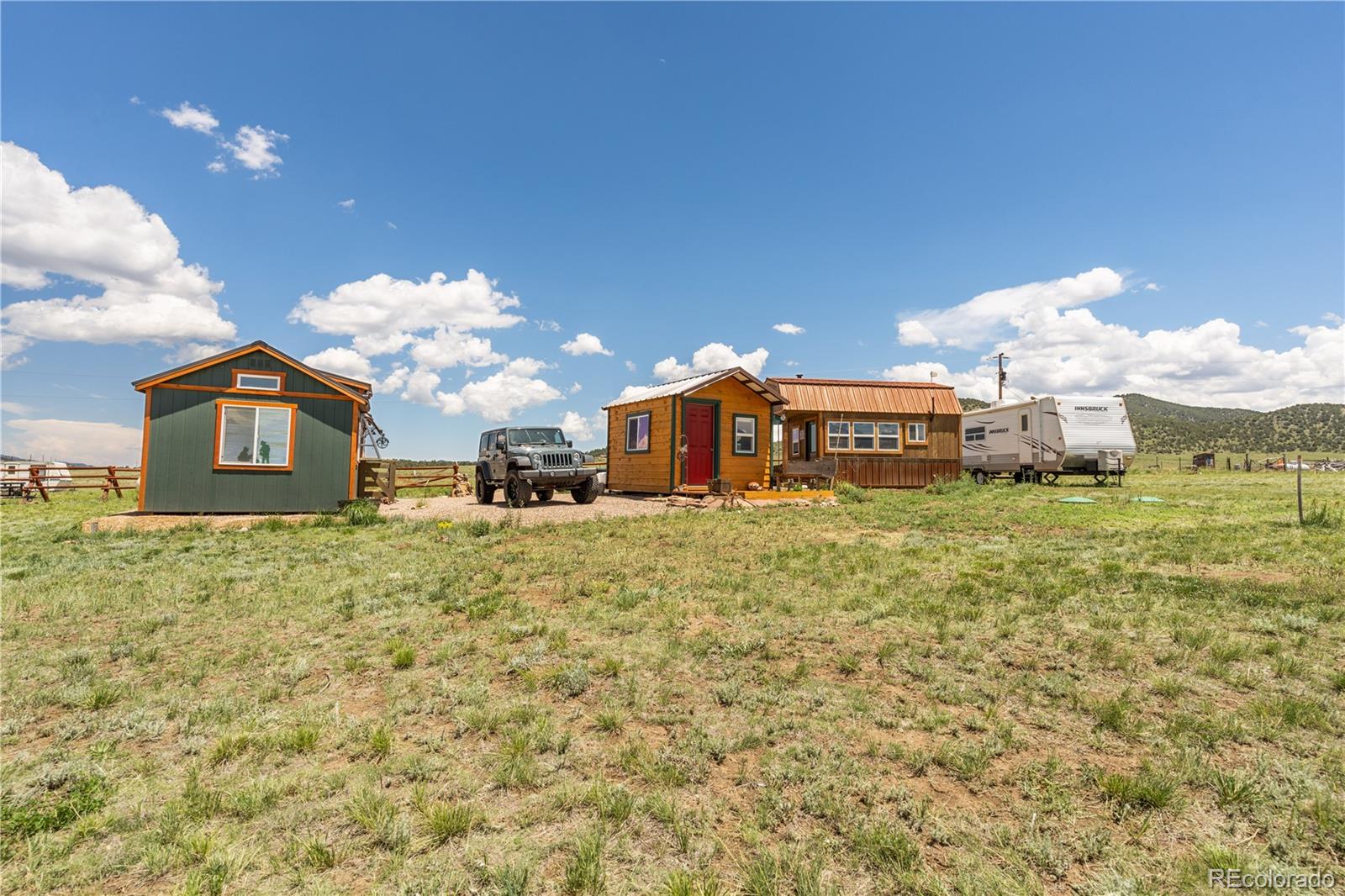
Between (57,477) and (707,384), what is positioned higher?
(707,384)

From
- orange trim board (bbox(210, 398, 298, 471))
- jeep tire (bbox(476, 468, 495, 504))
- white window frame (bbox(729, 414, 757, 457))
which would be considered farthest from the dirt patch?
white window frame (bbox(729, 414, 757, 457))

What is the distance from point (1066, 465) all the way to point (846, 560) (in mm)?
21718

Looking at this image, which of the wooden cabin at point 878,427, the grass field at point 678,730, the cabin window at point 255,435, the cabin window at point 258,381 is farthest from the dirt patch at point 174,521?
the wooden cabin at point 878,427

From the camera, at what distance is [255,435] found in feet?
53.2

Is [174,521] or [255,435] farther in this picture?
[255,435]

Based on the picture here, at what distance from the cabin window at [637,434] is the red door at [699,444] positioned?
1763 millimetres

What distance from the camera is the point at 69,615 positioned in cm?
676

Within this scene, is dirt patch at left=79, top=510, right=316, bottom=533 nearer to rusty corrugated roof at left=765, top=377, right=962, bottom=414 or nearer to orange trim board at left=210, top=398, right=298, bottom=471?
orange trim board at left=210, top=398, right=298, bottom=471

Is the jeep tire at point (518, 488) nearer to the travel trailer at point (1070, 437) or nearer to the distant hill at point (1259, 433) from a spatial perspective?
the travel trailer at point (1070, 437)

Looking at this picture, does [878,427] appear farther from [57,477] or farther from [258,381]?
[57,477]

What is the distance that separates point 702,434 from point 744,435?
5.87ft

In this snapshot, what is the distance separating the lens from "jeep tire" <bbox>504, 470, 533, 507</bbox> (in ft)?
55.8

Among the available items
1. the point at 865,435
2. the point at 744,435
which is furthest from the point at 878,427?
the point at 744,435

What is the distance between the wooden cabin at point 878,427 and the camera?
82.7ft
